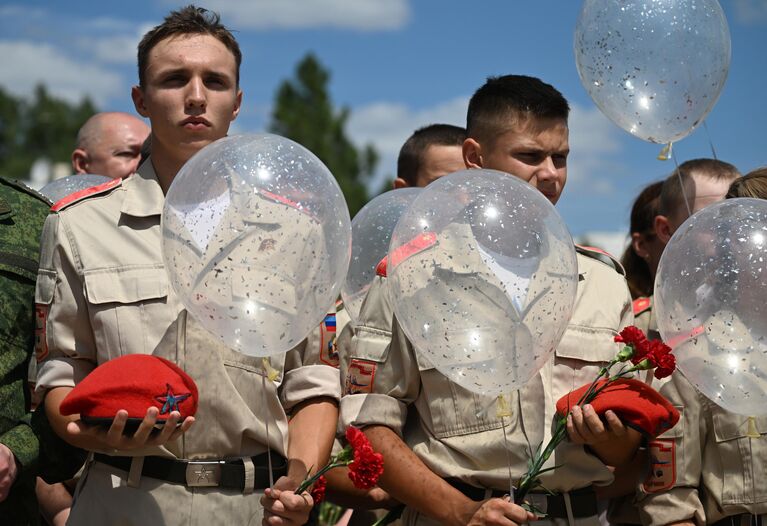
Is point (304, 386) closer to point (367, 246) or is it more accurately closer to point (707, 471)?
point (367, 246)

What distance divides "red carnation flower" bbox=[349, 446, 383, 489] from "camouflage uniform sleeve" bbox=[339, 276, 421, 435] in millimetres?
442

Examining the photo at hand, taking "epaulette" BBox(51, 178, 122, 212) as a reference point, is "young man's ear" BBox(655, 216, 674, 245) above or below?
below

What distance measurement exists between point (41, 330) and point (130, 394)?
20.8 inches

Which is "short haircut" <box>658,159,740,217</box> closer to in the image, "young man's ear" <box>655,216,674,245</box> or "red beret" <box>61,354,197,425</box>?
"young man's ear" <box>655,216,674,245</box>

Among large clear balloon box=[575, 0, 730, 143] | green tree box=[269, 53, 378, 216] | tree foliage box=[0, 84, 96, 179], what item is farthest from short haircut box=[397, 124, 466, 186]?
tree foliage box=[0, 84, 96, 179]

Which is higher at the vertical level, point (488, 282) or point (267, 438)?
point (488, 282)

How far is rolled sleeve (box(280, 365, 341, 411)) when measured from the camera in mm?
3367

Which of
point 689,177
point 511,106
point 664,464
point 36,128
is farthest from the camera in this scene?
point 36,128

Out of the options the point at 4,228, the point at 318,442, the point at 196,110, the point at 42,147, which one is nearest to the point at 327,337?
the point at 318,442

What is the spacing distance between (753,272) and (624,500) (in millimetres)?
1253

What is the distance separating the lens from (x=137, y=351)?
122 inches

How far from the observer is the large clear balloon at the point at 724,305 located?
9.86ft

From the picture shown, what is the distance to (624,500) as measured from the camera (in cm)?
388

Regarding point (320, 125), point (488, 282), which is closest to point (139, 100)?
point (488, 282)
